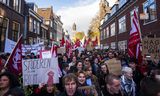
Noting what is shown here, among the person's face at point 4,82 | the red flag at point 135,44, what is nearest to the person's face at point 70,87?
the person's face at point 4,82

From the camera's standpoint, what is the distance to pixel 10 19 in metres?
26.4

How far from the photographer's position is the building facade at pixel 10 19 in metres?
24.1

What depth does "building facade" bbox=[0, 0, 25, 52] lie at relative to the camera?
24.1 metres

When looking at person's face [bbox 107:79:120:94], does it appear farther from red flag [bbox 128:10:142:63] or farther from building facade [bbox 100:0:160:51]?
building facade [bbox 100:0:160:51]

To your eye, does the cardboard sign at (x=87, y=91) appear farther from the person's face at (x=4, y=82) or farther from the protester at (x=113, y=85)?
the person's face at (x=4, y=82)

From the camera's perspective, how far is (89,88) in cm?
503

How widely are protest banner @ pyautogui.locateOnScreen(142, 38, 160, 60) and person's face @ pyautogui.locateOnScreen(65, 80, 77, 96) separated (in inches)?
200

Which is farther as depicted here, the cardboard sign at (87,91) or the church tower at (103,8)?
the church tower at (103,8)

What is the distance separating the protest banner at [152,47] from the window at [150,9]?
12.6 meters

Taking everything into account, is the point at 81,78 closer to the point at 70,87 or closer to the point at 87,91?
the point at 87,91

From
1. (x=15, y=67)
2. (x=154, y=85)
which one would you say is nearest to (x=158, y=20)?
(x=15, y=67)

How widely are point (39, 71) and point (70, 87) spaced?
192 centimetres

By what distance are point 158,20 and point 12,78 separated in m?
17.1

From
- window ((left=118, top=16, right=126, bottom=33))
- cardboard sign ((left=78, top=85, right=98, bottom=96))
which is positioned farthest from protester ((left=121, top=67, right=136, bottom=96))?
window ((left=118, top=16, right=126, bottom=33))
